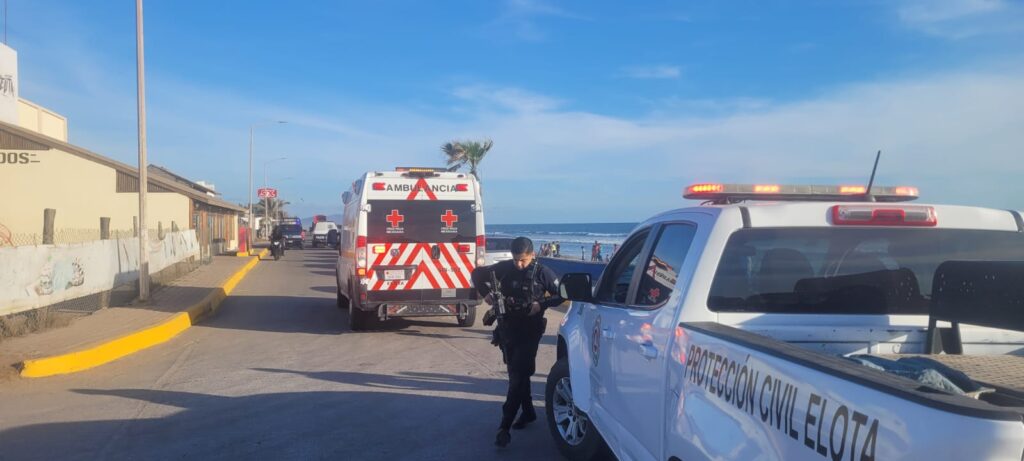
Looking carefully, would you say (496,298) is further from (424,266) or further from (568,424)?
(424,266)

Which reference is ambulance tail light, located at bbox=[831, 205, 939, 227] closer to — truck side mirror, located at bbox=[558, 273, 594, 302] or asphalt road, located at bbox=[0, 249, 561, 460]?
truck side mirror, located at bbox=[558, 273, 594, 302]

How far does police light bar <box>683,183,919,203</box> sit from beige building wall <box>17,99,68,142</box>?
32.6 m

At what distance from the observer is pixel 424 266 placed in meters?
12.6

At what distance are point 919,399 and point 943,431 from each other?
11 cm

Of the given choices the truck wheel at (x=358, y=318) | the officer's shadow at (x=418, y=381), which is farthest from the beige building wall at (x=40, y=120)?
the officer's shadow at (x=418, y=381)

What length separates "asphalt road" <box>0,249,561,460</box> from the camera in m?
6.15

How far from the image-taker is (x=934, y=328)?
3.59 meters

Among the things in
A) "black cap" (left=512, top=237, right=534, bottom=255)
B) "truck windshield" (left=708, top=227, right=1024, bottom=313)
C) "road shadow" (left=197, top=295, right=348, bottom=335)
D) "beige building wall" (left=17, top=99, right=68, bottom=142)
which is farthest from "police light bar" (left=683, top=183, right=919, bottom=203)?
Result: "beige building wall" (left=17, top=99, right=68, bottom=142)

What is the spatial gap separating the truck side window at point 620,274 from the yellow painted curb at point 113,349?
23.9ft

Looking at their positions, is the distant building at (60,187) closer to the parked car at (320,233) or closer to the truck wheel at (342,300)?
the truck wheel at (342,300)

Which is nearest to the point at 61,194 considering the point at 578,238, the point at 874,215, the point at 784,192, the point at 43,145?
the point at 43,145

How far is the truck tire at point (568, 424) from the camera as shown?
529 cm

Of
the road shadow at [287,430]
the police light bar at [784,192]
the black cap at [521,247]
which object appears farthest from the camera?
the black cap at [521,247]

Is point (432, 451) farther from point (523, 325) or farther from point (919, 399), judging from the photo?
point (919, 399)
